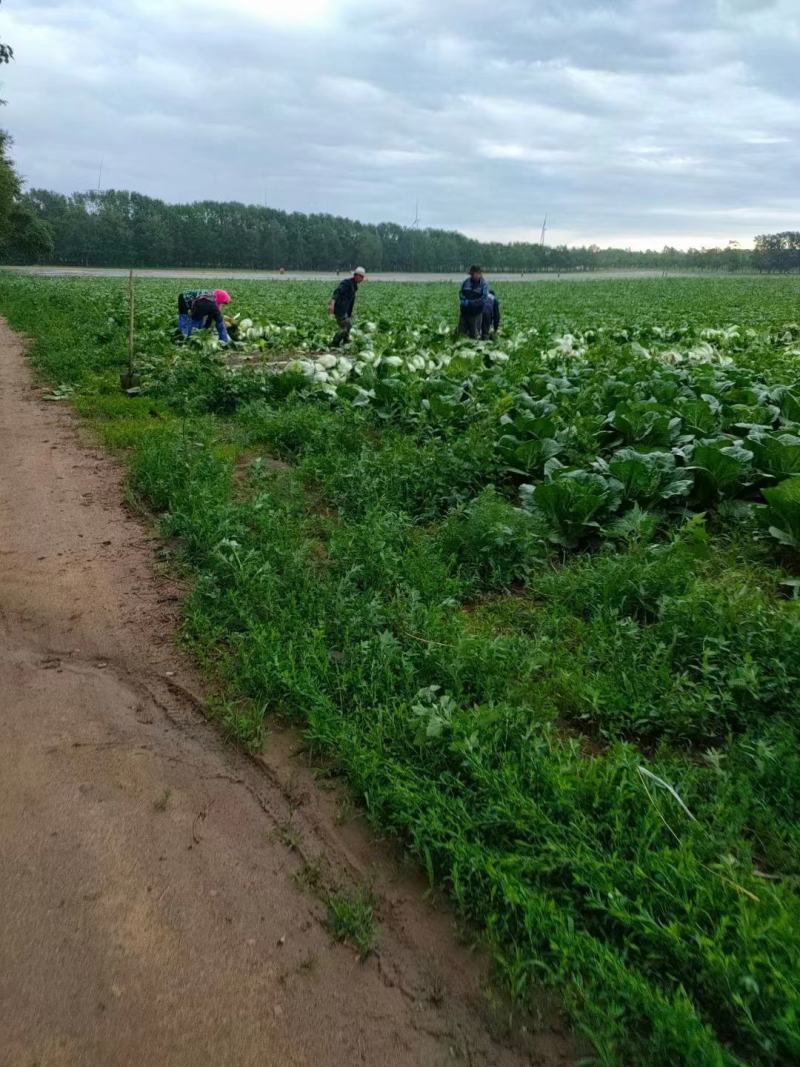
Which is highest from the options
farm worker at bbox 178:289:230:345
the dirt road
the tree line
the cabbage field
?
the tree line

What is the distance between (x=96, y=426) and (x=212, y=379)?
1690mm

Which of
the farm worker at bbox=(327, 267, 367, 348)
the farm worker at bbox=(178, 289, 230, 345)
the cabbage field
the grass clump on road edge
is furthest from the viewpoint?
the farm worker at bbox=(178, 289, 230, 345)

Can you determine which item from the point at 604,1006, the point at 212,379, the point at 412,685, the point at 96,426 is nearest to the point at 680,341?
the point at 212,379

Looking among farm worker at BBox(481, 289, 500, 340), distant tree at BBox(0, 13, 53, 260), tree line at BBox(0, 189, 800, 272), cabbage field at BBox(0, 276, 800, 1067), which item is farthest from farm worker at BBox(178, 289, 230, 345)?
tree line at BBox(0, 189, 800, 272)

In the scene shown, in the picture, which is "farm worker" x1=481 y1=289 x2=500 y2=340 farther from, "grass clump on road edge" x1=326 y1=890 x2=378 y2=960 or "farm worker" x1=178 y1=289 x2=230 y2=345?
"grass clump on road edge" x1=326 y1=890 x2=378 y2=960

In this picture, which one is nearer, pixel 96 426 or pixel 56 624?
pixel 56 624

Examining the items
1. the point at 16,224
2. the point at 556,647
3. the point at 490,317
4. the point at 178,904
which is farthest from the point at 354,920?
the point at 16,224

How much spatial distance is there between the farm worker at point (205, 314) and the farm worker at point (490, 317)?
465 cm

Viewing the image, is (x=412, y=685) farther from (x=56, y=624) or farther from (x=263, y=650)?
(x=56, y=624)

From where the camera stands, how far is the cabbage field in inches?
85.7

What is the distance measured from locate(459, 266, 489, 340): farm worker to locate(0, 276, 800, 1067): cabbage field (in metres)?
5.76

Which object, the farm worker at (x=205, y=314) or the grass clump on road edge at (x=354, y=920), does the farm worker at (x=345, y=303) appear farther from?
the grass clump on road edge at (x=354, y=920)

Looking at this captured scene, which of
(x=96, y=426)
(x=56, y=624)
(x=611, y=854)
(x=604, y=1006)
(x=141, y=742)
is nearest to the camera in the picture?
A: (x=604, y=1006)

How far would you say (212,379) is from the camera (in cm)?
962
